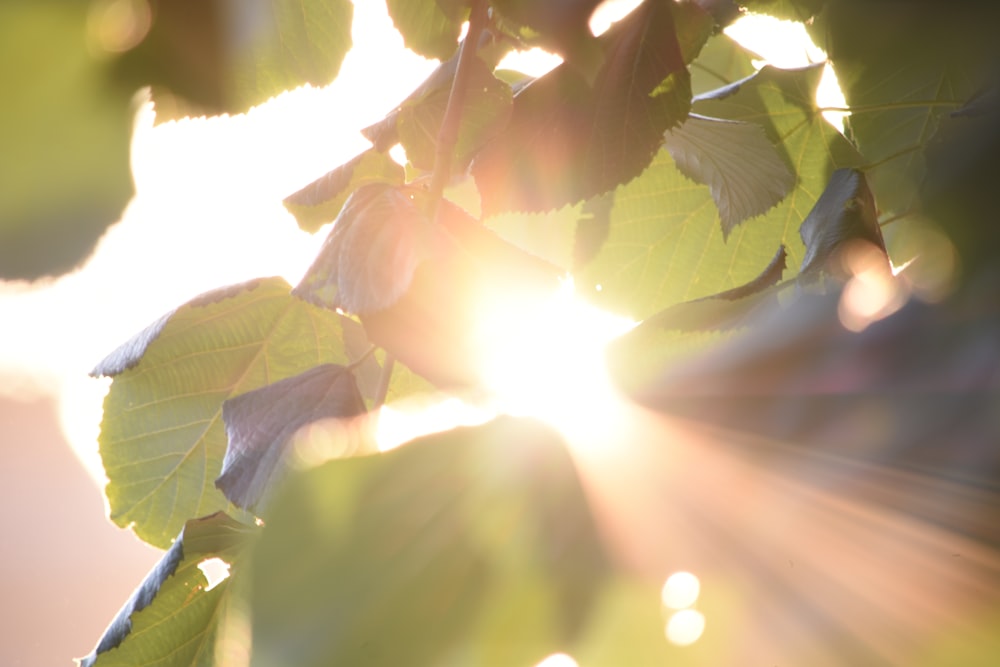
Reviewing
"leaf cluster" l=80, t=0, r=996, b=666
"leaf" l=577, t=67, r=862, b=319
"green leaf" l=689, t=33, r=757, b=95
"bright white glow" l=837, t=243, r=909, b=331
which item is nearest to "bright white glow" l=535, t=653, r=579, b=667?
"leaf cluster" l=80, t=0, r=996, b=666

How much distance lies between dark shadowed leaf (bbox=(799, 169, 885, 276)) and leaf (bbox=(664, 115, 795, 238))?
7 cm

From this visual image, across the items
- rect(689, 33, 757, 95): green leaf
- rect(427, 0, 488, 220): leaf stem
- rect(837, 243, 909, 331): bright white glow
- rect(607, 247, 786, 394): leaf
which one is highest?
rect(689, 33, 757, 95): green leaf

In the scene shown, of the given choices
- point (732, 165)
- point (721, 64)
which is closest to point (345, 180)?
point (732, 165)

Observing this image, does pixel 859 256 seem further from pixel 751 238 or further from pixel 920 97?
pixel 751 238

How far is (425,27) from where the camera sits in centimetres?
37

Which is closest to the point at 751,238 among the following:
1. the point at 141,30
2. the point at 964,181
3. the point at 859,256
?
the point at 859,256

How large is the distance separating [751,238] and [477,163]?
29 cm

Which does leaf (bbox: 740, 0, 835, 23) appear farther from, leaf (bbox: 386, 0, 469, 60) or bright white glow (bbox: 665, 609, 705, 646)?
bright white glow (bbox: 665, 609, 705, 646)

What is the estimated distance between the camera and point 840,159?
53 cm

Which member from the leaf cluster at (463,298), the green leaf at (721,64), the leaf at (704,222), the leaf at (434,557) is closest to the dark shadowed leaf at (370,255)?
the leaf cluster at (463,298)

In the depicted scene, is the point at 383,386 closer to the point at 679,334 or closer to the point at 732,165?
the point at 679,334

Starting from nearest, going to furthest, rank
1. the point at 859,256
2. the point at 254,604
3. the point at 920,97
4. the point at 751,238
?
the point at 254,604 → the point at 859,256 → the point at 920,97 → the point at 751,238

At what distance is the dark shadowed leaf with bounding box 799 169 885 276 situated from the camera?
1.14ft

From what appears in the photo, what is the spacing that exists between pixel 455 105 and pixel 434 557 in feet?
0.66
